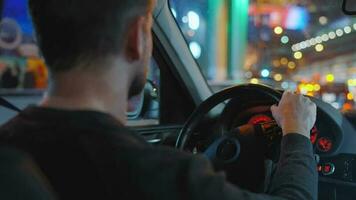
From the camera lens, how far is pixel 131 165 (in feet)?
3.91

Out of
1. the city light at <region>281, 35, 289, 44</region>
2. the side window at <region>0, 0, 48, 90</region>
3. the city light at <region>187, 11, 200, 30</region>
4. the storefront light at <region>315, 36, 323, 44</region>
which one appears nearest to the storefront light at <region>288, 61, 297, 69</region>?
the storefront light at <region>315, 36, 323, 44</region>

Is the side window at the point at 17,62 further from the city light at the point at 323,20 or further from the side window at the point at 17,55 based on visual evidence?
the city light at the point at 323,20

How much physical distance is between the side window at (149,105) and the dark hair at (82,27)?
188cm

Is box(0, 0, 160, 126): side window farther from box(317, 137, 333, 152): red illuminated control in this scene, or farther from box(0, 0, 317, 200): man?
box(0, 0, 317, 200): man

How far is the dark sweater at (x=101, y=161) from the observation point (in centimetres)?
119

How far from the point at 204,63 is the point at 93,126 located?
2.70 m

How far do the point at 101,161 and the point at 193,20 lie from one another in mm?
2559

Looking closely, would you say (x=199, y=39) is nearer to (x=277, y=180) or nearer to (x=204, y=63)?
(x=204, y=63)

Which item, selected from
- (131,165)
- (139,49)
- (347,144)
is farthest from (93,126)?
(347,144)

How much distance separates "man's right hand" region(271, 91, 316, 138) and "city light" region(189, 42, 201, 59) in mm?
1567

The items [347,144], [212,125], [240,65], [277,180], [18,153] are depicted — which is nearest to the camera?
[18,153]

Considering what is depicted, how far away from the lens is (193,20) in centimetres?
365

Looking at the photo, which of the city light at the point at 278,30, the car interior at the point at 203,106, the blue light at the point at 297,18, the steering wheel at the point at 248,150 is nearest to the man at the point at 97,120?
the car interior at the point at 203,106

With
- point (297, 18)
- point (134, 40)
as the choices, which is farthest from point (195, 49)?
point (297, 18)
